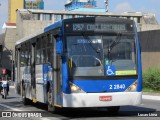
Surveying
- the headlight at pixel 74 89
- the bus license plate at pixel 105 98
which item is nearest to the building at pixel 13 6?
the headlight at pixel 74 89

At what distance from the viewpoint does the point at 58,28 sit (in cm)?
1557

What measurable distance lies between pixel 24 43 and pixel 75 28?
726 centimetres

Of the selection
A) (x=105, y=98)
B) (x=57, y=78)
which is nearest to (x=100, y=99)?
(x=105, y=98)

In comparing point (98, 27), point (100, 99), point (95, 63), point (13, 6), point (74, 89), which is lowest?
point (100, 99)

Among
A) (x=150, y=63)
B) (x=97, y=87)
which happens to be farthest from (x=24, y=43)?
(x=150, y=63)

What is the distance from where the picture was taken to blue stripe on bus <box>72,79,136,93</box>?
14.7 meters

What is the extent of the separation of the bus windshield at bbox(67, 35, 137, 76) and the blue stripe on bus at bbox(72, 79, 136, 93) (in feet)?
0.80

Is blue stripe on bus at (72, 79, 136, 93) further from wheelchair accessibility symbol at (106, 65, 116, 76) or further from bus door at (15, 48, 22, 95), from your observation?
bus door at (15, 48, 22, 95)

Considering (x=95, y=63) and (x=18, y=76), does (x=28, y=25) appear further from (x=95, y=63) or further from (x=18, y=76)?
(x=95, y=63)

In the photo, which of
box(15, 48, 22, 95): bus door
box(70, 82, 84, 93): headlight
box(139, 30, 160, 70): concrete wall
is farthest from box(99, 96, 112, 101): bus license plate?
box(139, 30, 160, 70): concrete wall

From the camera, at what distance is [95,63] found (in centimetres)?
1494

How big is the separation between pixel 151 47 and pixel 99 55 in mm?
33390

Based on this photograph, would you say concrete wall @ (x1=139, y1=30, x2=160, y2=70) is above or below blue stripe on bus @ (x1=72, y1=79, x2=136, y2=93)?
above

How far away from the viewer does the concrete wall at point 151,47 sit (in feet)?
152
